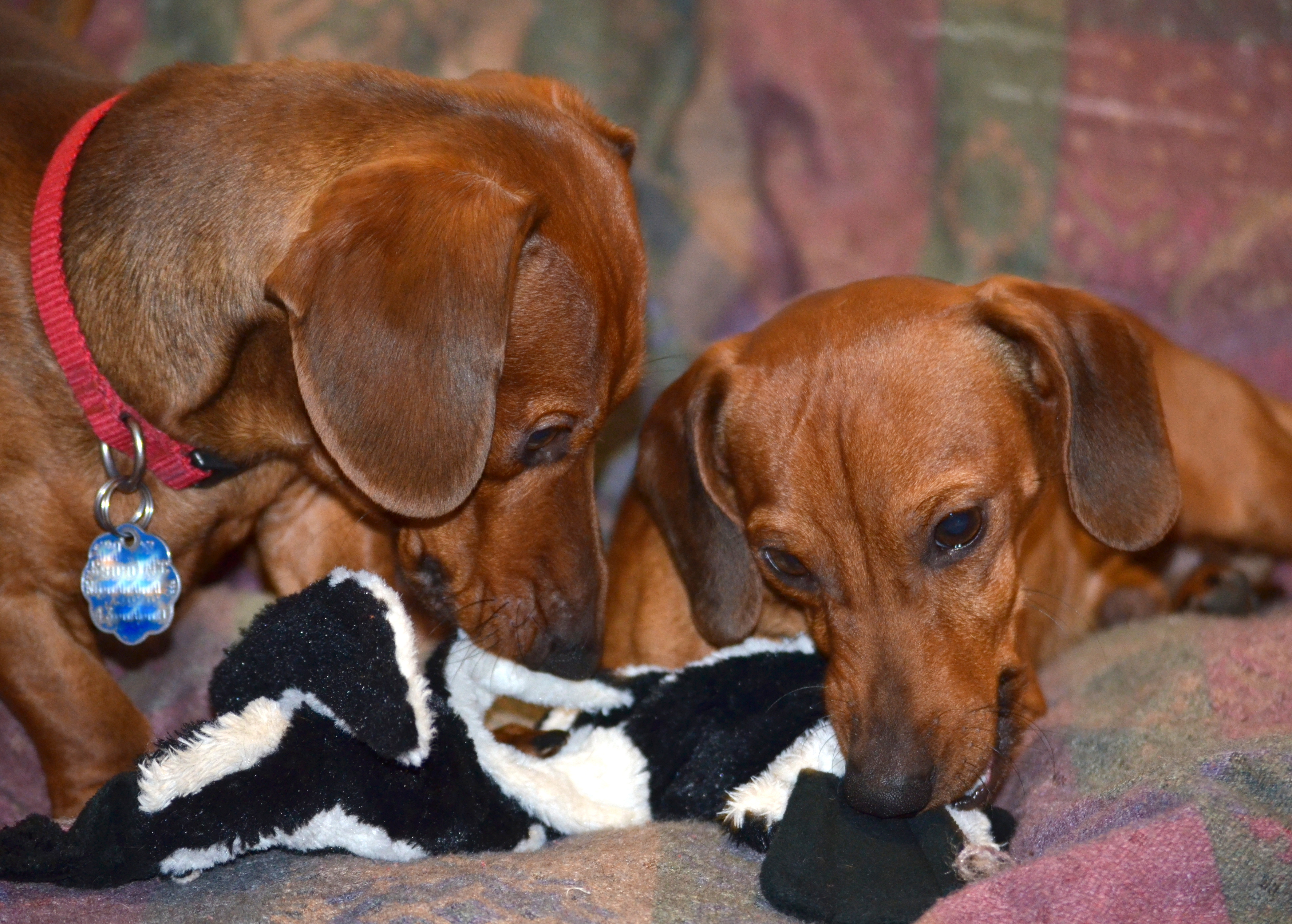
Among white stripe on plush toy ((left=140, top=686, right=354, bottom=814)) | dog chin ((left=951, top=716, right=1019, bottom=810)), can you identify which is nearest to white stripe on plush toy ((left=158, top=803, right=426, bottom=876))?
white stripe on plush toy ((left=140, top=686, right=354, bottom=814))

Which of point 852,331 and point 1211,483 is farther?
point 1211,483

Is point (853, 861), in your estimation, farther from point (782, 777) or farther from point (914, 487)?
point (914, 487)

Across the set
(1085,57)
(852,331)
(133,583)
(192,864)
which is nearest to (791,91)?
(1085,57)

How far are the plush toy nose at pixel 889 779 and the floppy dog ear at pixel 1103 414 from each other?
0.63 metres

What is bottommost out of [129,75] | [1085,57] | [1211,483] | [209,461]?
[1211,483]

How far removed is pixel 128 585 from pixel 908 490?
146 cm

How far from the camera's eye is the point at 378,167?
2105 mm

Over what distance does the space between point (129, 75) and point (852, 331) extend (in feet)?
7.55

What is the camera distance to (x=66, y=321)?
236 cm

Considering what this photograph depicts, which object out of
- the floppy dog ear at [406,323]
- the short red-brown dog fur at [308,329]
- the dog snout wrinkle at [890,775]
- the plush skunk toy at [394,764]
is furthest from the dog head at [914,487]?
the floppy dog ear at [406,323]

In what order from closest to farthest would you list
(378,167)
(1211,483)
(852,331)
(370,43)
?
A: (378,167)
(852,331)
(1211,483)
(370,43)

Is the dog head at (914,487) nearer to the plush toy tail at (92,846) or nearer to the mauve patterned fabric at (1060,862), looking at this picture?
the mauve patterned fabric at (1060,862)

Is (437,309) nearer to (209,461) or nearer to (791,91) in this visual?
(209,461)

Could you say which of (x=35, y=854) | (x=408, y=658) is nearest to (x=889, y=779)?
(x=408, y=658)
